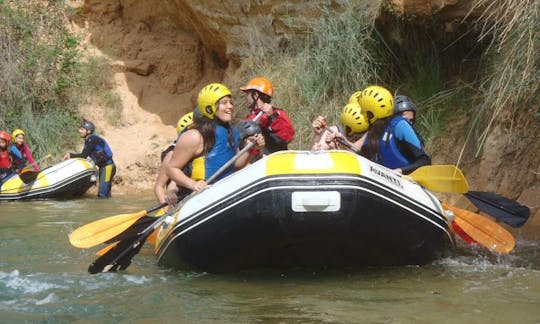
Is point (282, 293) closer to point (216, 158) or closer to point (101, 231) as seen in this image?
point (216, 158)

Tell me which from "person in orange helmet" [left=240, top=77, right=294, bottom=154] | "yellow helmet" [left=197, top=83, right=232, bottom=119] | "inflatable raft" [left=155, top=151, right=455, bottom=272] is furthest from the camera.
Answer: "person in orange helmet" [left=240, top=77, right=294, bottom=154]

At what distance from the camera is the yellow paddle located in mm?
5343

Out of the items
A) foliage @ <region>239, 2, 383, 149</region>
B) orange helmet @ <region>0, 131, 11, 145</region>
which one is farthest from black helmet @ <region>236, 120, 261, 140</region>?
orange helmet @ <region>0, 131, 11, 145</region>

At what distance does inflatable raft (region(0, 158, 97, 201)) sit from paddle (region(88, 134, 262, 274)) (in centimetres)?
621

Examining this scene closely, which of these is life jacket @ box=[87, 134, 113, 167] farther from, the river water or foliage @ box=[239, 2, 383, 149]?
the river water

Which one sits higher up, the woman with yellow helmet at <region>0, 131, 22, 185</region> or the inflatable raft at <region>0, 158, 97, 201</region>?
the woman with yellow helmet at <region>0, 131, 22, 185</region>

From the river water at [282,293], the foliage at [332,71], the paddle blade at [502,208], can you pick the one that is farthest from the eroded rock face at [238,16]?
the river water at [282,293]

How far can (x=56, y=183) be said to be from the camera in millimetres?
11023

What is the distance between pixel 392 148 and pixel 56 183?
699 cm

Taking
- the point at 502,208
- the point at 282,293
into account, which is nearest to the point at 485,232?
the point at 502,208

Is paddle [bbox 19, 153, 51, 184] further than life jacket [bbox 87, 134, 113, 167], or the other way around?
life jacket [bbox 87, 134, 113, 167]

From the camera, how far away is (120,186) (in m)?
12.3

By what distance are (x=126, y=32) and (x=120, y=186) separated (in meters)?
4.17

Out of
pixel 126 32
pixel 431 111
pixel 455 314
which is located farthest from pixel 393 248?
pixel 126 32
